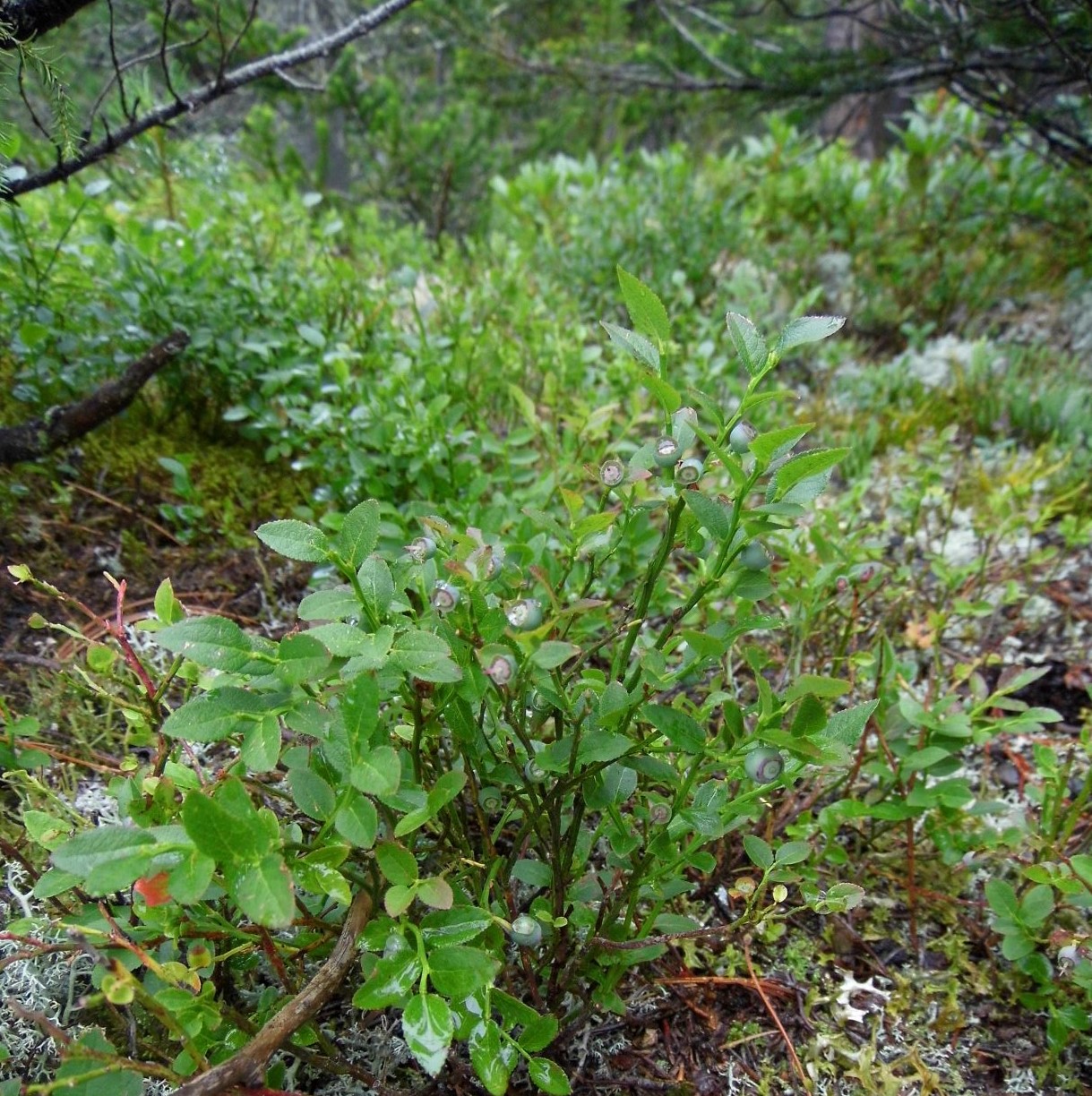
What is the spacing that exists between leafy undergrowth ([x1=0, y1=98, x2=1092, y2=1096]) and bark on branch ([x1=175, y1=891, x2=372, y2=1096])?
0.6 inches

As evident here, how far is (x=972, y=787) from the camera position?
180cm

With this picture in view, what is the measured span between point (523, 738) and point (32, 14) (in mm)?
1563

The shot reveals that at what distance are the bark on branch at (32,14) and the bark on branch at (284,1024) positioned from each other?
5.12ft

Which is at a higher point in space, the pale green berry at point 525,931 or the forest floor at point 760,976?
the pale green berry at point 525,931

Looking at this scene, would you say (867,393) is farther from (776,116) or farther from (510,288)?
(776,116)

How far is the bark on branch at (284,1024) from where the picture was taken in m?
0.81

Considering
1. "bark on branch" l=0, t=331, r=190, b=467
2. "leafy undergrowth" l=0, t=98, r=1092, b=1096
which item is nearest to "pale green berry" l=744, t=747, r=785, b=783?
"leafy undergrowth" l=0, t=98, r=1092, b=1096

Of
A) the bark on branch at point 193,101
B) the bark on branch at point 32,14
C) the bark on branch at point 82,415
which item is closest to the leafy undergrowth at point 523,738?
the bark on branch at point 82,415

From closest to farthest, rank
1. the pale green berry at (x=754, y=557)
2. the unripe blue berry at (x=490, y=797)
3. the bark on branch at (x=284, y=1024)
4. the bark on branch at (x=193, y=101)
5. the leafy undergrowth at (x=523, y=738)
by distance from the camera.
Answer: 1. the bark on branch at (x=284, y=1024)
2. the leafy undergrowth at (x=523, y=738)
3. the pale green berry at (x=754, y=557)
4. the unripe blue berry at (x=490, y=797)
5. the bark on branch at (x=193, y=101)

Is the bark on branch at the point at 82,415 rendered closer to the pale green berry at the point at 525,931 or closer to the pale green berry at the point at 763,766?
the pale green berry at the point at 525,931

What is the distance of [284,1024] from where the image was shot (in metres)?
0.90

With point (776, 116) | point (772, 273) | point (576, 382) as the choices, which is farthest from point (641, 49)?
point (576, 382)

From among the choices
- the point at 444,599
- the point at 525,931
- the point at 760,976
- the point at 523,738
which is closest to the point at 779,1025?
the point at 760,976

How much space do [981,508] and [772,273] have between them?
1.97 metres
